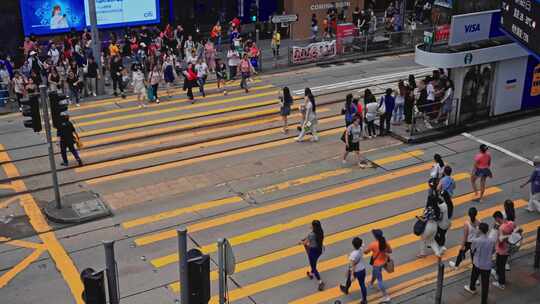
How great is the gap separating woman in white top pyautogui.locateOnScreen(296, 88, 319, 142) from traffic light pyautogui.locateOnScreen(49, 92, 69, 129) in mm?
6626

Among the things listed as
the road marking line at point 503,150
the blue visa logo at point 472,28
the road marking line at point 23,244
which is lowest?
the road marking line at point 23,244

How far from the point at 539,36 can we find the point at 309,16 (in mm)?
21908

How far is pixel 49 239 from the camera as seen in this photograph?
14.5 meters

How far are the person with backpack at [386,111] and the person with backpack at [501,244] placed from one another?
762 cm

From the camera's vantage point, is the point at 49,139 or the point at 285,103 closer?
the point at 49,139

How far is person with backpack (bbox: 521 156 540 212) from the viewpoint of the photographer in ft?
48.1

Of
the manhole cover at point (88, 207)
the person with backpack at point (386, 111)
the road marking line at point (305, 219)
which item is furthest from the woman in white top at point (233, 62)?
the road marking line at point (305, 219)

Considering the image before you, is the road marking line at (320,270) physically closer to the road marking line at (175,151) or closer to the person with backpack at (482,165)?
the person with backpack at (482,165)

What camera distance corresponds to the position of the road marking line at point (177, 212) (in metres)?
15.2

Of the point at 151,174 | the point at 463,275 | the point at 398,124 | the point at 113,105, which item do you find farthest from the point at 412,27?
the point at 463,275

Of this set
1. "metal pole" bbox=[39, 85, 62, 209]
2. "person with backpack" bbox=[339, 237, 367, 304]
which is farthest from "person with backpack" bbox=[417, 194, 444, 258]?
"metal pole" bbox=[39, 85, 62, 209]

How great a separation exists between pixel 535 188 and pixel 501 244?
350cm

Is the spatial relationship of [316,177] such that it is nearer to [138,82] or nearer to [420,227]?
[420,227]

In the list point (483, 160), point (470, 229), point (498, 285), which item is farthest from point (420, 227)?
point (483, 160)
